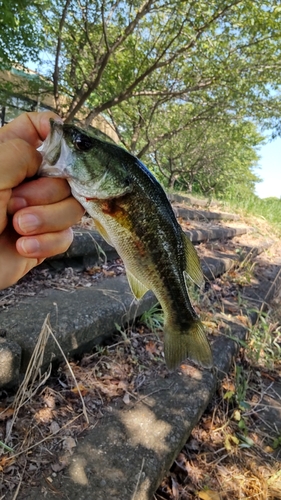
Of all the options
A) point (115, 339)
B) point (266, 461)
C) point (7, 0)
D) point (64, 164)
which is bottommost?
point (266, 461)

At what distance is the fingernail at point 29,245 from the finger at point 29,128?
35cm

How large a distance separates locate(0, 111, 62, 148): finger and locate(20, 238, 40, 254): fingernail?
1.15 feet

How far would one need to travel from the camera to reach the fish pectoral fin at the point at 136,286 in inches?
47.0

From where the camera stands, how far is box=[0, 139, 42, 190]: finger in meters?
1.01

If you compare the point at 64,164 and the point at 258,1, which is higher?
the point at 258,1

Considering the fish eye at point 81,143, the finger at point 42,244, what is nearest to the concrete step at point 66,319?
the finger at point 42,244

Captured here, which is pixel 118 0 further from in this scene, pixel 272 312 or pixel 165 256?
pixel 165 256

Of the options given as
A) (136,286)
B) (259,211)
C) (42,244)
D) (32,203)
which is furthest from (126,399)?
(259,211)

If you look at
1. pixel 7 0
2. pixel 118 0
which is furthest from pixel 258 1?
pixel 7 0

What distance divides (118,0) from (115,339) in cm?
577

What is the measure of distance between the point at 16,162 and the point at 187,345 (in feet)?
2.92

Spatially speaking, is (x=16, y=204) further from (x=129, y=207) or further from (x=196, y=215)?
(x=196, y=215)

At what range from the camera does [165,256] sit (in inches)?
45.4

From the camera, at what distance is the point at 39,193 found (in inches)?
42.0
